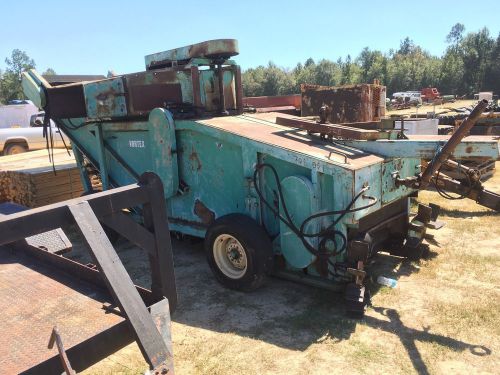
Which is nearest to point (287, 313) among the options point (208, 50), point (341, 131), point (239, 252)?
point (239, 252)

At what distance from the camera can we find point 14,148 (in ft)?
49.3

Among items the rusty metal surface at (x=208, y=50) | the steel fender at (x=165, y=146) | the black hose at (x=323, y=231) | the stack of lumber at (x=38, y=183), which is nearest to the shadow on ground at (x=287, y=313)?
the black hose at (x=323, y=231)

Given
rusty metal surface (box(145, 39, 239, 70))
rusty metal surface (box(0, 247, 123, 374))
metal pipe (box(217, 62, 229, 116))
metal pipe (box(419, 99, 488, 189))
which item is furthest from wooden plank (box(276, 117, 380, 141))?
rusty metal surface (box(0, 247, 123, 374))

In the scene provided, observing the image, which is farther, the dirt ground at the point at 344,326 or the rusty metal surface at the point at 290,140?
the rusty metal surface at the point at 290,140

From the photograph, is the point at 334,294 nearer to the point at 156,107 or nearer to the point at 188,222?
the point at 188,222

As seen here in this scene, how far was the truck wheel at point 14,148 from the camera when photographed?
15.0 metres

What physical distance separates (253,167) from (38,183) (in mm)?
4243

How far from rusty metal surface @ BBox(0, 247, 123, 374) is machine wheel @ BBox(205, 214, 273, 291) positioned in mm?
1899

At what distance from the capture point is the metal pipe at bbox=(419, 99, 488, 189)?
11.7 ft

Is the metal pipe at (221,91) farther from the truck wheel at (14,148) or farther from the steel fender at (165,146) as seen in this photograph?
the truck wheel at (14,148)

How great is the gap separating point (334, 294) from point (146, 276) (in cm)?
218

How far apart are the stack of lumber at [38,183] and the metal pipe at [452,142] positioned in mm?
5709

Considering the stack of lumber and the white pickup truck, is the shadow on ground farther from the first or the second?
the white pickup truck

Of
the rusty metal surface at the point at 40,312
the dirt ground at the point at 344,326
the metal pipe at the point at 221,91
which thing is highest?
A: the metal pipe at the point at 221,91
